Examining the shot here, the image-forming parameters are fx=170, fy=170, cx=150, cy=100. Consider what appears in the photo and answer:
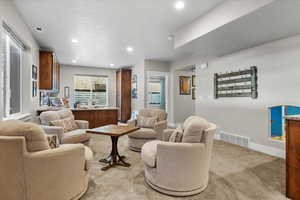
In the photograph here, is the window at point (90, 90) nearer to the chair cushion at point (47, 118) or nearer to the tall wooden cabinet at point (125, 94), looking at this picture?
the tall wooden cabinet at point (125, 94)

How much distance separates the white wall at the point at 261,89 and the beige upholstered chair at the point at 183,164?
236cm

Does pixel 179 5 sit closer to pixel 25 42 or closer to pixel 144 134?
pixel 144 134

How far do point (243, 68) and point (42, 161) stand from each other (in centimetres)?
434

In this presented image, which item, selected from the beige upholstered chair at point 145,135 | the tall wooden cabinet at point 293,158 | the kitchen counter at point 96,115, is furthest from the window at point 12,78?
the tall wooden cabinet at point 293,158

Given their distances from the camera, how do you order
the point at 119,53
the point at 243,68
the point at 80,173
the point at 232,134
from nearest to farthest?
the point at 80,173 < the point at 243,68 < the point at 232,134 < the point at 119,53

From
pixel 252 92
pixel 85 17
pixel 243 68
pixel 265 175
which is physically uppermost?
pixel 85 17

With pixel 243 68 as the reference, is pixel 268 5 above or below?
above

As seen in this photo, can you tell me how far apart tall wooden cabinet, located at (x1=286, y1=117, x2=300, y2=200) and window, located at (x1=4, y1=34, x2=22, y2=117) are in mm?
4210

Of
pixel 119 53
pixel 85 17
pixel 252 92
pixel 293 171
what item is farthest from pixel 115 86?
pixel 293 171

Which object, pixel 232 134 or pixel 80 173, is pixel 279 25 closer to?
pixel 232 134

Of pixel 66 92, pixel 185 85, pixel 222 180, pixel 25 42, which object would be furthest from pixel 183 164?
pixel 66 92

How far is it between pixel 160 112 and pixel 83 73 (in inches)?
207

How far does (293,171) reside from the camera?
193 cm

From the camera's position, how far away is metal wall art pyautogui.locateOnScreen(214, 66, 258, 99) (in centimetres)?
388
